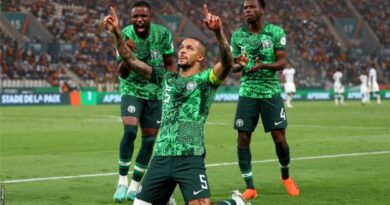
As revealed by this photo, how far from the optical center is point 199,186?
7863 millimetres

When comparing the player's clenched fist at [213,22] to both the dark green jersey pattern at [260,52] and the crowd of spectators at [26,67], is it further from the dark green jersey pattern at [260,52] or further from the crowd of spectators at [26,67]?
the crowd of spectators at [26,67]

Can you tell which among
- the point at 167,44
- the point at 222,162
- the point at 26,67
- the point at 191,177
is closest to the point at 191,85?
the point at 191,177

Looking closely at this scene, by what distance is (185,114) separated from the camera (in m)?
8.12

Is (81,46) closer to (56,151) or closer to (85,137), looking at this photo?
(85,137)

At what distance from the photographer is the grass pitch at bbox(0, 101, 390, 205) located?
1150cm

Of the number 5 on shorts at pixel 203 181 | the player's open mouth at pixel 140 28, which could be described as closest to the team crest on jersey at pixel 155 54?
the player's open mouth at pixel 140 28

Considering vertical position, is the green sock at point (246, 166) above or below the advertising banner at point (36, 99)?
above

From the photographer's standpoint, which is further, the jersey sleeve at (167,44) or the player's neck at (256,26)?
the player's neck at (256,26)

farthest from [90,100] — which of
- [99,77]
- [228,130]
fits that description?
[228,130]

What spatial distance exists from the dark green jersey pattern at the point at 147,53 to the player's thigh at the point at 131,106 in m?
0.06

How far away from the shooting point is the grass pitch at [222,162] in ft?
37.7

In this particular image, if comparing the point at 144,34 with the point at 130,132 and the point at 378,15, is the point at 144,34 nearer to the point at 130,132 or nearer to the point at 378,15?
the point at 130,132

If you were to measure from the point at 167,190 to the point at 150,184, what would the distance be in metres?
0.19

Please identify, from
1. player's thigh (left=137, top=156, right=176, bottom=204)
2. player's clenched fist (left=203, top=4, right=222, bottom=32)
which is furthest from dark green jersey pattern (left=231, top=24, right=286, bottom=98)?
player's thigh (left=137, top=156, right=176, bottom=204)
